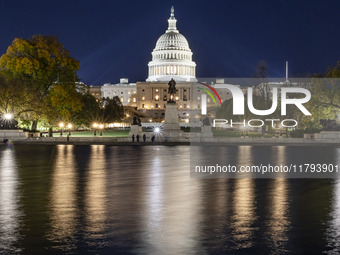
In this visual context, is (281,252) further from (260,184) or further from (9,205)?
(260,184)

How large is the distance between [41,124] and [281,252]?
69.5m

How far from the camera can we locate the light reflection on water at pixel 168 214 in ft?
40.1

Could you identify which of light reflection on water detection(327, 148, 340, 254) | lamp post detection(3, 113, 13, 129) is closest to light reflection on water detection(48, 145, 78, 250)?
light reflection on water detection(327, 148, 340, 254)

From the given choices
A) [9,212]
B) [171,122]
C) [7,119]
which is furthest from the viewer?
[171,122]

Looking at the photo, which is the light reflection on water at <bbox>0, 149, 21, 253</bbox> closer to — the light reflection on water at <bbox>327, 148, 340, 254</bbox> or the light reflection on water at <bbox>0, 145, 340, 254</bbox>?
the light reflection on water at <bbox>0, 145, 340, 254</bbox>

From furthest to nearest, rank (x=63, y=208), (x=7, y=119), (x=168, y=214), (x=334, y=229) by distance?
(x=7, y=119) → (x=63, y=208) → (x=168, y=214) → (x=334, y=229)

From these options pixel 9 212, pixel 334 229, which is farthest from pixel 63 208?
pixel 334 229

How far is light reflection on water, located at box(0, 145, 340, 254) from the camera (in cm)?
1221

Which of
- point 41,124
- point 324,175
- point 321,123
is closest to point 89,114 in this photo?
point 41,124

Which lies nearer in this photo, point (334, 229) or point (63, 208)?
point (334, 229)

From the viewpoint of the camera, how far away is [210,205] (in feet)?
57.3

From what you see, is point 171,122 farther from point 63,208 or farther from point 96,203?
point 63,208

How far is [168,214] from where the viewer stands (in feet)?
52.0

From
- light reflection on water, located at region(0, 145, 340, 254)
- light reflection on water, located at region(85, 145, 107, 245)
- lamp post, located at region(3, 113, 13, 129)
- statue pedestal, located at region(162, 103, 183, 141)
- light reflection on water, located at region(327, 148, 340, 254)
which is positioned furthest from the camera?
statue pedestal, located at region(162, 103, 183, 141)
